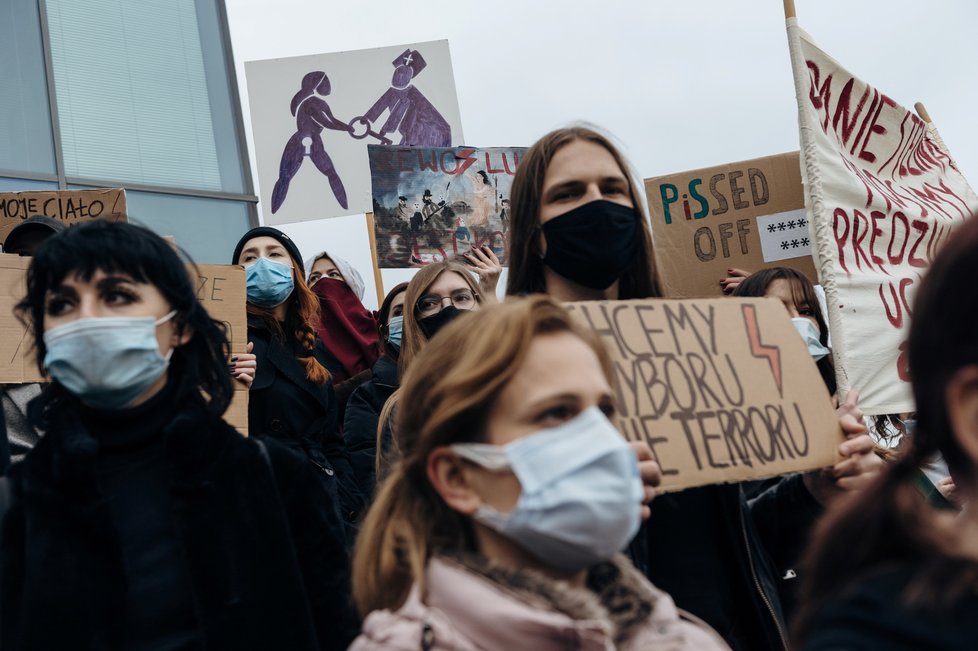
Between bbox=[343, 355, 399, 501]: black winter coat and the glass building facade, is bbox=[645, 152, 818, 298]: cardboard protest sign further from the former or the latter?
the glass building facade

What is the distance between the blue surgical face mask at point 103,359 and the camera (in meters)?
2.42

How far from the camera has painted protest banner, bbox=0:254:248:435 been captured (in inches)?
151

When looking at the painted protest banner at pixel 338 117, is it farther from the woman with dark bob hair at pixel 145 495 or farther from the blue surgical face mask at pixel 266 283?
the woman with dark bob hair at pixel 145 495

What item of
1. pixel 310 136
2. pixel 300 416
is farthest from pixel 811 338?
pixel 310 136

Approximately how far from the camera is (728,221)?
5.10 meters

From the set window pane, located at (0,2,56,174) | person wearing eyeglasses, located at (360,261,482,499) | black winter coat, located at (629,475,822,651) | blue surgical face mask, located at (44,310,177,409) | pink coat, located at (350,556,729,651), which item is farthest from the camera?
window pane, located at (0,2,56,174)

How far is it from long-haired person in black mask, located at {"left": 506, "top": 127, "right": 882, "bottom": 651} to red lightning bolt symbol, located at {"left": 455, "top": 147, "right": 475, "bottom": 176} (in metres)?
3.53

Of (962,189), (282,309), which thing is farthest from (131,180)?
(962,189)

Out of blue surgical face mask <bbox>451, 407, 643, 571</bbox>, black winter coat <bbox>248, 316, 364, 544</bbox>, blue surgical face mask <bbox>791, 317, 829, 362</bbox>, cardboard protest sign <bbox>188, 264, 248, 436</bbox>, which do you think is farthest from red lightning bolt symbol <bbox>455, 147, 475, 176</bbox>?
blue surgical face mask <bbox>451, 407, 643, 571</bbox>

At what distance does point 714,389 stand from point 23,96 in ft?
28.2

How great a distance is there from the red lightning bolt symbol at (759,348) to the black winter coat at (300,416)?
2.27m

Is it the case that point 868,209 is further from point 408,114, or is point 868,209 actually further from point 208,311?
point 408,114

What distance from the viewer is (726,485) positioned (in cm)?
267

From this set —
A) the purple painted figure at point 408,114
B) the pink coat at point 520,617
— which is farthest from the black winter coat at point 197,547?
the purple painted figure at point 408,114
